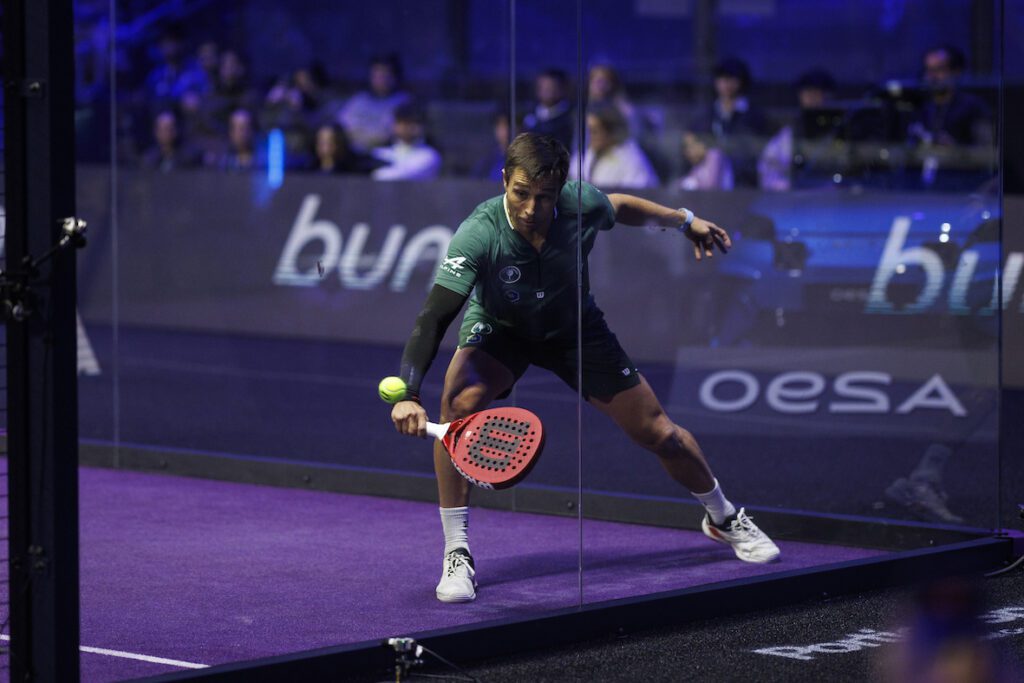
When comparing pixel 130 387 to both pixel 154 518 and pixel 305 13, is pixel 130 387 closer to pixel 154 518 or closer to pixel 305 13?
pixel 154 518

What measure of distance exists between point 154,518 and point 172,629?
221 cm

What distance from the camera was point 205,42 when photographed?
49.0ft

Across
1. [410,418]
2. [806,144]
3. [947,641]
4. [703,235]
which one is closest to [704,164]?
[806,144]

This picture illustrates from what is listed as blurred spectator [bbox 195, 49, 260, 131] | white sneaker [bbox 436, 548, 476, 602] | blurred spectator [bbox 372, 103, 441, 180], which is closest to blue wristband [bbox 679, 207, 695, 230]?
white sneaker [bbox 436, 548, 476, 602]

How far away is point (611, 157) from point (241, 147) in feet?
18.9

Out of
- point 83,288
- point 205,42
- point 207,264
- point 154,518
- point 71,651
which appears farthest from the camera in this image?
point 205,42

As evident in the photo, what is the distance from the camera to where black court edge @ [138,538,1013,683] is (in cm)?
521

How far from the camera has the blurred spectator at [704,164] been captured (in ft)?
34.1

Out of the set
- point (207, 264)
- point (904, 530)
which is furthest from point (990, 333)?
point (207, 264)

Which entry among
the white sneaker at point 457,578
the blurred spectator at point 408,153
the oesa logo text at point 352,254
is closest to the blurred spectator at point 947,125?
the oesa logo text at point 352,254

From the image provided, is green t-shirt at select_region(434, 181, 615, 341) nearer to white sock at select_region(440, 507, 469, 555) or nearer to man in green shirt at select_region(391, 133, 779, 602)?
man in green shirt at select_region(391, 133, 779, 602)

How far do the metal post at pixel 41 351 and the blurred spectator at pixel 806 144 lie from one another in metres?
6.70

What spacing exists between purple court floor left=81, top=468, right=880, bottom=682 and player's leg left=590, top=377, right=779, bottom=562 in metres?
0.11

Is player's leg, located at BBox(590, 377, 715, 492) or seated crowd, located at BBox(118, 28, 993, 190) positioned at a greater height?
seated crowd, located at BBox(118, 28, 993, 190)
